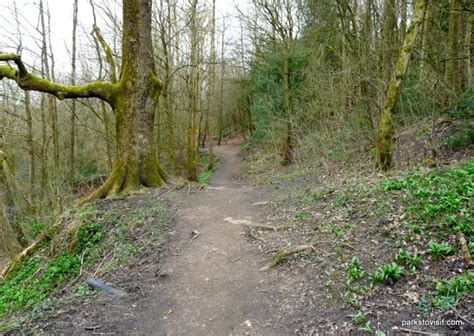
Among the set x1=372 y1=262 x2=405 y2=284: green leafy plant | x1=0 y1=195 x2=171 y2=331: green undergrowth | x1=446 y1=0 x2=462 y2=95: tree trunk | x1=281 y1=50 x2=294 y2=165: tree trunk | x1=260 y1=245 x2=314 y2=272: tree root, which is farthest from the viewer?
x1=281 y1=50 x2=294 y2=165: tree trunk

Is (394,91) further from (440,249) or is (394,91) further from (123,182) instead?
(123,182)

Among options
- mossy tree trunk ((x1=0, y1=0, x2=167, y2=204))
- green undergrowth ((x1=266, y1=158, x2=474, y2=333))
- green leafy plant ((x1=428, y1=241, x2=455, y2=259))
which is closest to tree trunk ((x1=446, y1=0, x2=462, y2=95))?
green undergrowth ((x1=266, y1=158, x2=474, y2=333))

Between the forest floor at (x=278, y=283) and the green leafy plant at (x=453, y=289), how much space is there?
59 mm

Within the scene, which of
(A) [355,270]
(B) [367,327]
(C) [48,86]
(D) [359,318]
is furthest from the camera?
(C) [48,86]

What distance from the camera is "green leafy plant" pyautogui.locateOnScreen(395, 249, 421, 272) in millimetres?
2911

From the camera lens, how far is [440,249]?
2.91 meters

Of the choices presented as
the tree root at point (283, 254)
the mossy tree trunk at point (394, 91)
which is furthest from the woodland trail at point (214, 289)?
the mossy tree trunk at point (394, 91)

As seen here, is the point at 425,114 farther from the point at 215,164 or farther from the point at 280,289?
the point at 215,164

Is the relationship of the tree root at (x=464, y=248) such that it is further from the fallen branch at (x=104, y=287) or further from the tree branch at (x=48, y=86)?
the tree branch at (x=48, y=86)

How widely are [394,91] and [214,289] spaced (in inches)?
193

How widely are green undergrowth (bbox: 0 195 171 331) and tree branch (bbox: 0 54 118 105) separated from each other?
2726 mm

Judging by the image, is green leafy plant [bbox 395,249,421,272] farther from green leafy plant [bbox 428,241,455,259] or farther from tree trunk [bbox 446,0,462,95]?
tree trunk [bbox 446,0,462,95]

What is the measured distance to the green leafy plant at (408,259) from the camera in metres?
2.91

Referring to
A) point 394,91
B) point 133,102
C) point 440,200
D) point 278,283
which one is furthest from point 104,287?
point 394,91
